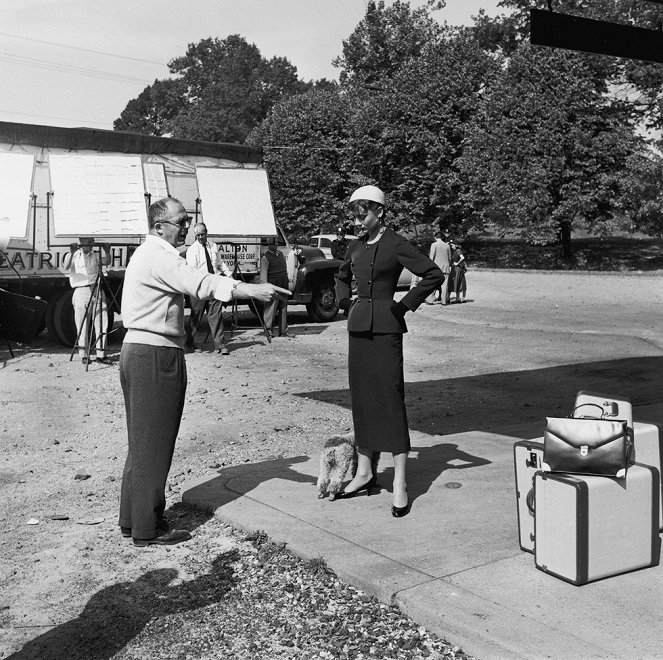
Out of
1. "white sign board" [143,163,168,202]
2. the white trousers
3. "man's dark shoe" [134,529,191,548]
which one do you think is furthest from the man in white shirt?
"man's dark shoe" [134,529,191,548]

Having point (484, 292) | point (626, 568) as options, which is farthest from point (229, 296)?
point (484, 292)

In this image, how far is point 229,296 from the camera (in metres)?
5.25

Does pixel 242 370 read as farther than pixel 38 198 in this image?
No

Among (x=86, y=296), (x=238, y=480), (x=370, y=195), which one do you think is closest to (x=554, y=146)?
(x=86, y=296)

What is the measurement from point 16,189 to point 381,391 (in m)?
9.78

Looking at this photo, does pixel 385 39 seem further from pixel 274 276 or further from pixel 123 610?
pixel 123 610

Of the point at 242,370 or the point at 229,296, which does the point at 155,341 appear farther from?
the point at 242,370

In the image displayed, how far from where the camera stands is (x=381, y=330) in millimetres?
6117

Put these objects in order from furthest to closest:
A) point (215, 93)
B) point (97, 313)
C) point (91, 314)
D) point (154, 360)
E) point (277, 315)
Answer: point (215, 93) → point (277, 315) → point (97, 313) → point (91, 314) → point (154, 360)

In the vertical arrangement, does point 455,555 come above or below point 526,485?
below

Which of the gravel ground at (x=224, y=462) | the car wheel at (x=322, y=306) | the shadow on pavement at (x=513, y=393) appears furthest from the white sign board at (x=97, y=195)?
the car wheel at (x=322, y=306)

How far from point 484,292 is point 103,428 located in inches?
831

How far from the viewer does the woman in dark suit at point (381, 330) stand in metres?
6.08

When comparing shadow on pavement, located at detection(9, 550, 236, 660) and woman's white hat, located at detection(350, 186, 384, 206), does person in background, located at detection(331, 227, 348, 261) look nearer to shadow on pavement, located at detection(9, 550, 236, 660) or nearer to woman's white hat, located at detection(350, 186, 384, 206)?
woman's white hat, located at detection(350, 186, 384, 206)
